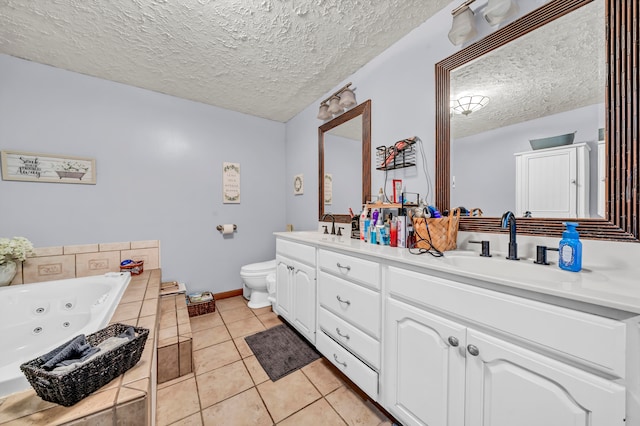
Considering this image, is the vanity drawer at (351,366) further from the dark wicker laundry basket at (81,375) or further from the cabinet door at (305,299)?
the dark wicker laundry basket at (81,375)

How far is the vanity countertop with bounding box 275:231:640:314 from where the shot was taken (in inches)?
Result: 22.5

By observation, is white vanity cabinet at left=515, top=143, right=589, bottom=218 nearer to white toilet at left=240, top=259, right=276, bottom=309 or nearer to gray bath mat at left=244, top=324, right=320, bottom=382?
gray bath mat at left=244, top=324, right=320, bottom=382

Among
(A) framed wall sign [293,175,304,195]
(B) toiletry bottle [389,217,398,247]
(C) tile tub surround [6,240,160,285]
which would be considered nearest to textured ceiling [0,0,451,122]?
Result: (A) framed wall sign [293,175,304,195]

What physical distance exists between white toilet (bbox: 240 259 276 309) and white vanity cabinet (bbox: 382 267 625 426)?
151 centimetres

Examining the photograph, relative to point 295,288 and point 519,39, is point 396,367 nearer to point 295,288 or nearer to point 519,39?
point 295,288

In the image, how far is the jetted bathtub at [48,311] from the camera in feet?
4.39

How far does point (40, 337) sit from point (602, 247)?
3.00 meters

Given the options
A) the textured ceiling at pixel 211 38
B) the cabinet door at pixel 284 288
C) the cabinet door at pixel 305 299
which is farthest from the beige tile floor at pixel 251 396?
the textured ceiling at pixel 211 38

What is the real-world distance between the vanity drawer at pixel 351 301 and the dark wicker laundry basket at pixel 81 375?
3.11 feet

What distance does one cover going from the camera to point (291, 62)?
1.82 metres

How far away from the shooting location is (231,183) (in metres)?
2.70

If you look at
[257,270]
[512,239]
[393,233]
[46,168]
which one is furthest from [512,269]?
[46,168]

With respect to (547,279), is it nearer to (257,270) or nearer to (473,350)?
(473,350)

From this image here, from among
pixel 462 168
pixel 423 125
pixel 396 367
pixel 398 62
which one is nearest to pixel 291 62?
pixel 398 62
